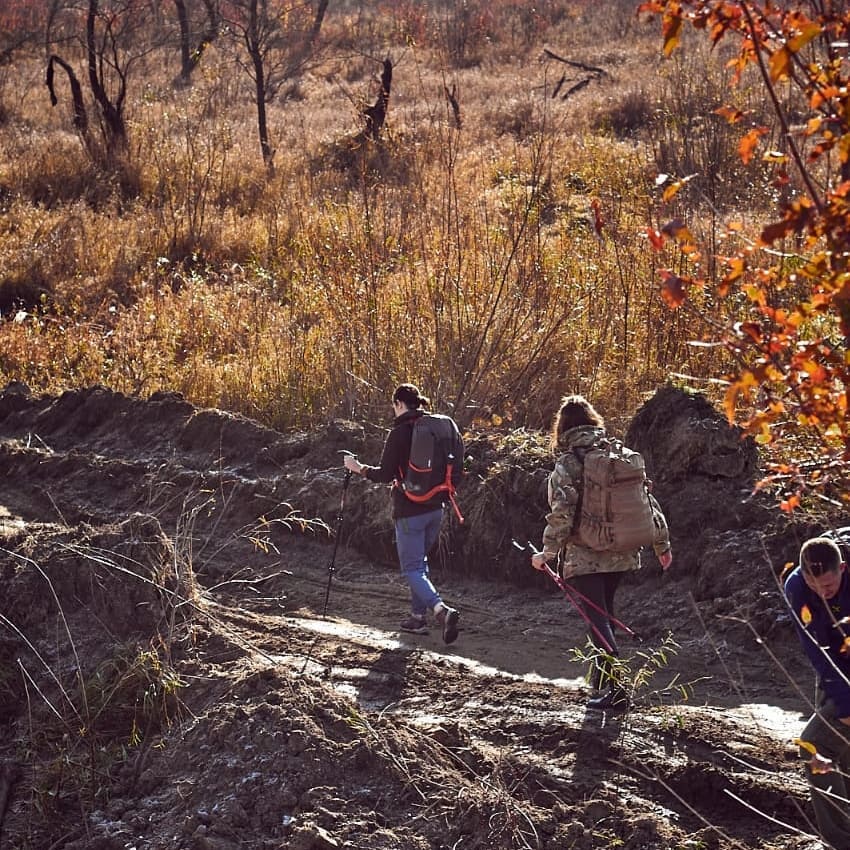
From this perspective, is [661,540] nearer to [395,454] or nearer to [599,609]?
[599,609]

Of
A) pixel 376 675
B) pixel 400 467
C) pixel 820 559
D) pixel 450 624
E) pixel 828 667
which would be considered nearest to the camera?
pixel 820 559

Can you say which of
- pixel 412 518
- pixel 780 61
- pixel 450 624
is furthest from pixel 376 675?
pixel 780 61

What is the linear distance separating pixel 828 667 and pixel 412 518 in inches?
135

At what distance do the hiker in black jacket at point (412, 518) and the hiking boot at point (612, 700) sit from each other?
1.42m

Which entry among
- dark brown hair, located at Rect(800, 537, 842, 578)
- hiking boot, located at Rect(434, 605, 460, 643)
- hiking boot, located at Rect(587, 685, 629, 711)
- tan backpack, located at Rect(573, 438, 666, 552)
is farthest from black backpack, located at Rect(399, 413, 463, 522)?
dark brown hair, located at Rect(800, 537, 842, 578)

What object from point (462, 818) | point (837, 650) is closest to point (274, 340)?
point (462, 818)

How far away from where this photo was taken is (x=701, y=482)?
8281 millimetres

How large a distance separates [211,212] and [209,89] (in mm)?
10932

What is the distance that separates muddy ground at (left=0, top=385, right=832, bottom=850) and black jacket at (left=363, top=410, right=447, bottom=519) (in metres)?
0.82

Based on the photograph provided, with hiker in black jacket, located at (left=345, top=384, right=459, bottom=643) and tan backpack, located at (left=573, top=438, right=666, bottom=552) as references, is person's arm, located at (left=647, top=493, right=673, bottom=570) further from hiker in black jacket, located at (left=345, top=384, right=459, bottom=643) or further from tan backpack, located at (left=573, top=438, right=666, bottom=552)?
hiker in black jacket, located at (left=345, top=384, right=459, bottom=643)

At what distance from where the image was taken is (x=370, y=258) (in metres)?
10.9

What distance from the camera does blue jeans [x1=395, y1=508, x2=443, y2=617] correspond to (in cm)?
758

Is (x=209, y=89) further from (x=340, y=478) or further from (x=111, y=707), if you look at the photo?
(x=111, y=707)

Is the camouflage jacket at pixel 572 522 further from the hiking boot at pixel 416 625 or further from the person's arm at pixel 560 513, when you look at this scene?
the hiking boot at pixel 416 625
